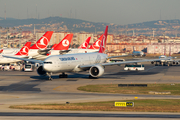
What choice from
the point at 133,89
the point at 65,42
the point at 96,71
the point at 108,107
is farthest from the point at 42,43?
the point at 108,107

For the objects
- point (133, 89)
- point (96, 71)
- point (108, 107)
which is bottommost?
point (133, 89)

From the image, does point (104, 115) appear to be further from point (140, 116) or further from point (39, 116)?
point (39, 116)

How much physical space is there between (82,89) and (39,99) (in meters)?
10.9

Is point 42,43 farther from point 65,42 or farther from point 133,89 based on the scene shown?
point 133,89

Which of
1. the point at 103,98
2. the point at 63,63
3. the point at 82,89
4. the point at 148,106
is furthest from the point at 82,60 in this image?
the point at 148,106

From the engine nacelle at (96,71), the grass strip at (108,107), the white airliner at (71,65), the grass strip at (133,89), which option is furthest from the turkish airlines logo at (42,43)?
the grass strip at (108,107)

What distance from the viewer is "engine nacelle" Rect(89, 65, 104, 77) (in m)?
59.1

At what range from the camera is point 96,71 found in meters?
60.0

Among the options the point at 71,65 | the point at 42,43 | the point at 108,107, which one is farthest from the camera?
the point at 42,43

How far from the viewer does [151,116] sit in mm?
25953

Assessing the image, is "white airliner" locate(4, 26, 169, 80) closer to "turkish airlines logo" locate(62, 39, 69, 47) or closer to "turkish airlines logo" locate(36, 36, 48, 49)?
"turkish airlines logo" locate(62, 39, 69, 47)

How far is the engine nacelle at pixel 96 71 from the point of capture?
5912cm

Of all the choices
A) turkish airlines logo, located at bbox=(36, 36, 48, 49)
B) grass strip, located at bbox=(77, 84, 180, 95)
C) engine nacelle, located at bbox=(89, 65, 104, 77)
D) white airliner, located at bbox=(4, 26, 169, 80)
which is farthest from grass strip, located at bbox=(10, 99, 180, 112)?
turkish airlines logo, located at bbox=(36, 36, 48, 49)

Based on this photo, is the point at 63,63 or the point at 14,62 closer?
the point at 63,63
